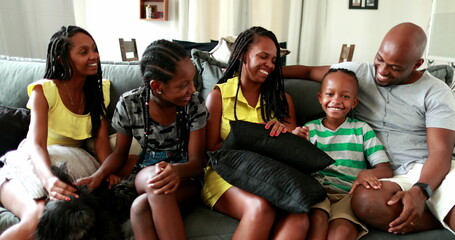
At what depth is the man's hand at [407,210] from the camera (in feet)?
3.68

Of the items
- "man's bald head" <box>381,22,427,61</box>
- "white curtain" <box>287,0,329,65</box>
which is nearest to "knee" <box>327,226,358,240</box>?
"man's bald head" <box>381,22,427,61</box>

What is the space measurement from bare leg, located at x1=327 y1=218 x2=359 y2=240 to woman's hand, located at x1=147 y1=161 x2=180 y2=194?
541mm

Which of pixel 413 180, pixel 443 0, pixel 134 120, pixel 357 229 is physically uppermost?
pixel 443 0

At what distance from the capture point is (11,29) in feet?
8.86

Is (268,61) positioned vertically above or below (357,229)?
above

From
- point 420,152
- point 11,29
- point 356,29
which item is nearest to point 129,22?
point 11,29

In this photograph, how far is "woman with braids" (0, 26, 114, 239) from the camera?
1.24 metres

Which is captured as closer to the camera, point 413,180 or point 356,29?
point 413,180

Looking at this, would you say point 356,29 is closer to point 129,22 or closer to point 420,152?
point 129,22

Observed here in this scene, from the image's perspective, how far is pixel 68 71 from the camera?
4.77 ft

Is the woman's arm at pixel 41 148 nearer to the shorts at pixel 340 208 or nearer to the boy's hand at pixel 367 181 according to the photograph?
the shorts at pixel 340 208

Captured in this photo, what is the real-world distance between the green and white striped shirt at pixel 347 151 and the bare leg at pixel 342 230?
0.62 feet

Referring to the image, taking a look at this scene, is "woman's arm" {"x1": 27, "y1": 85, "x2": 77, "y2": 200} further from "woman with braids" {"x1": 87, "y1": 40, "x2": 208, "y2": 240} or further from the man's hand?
the man's hand

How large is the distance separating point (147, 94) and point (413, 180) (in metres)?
1.05
